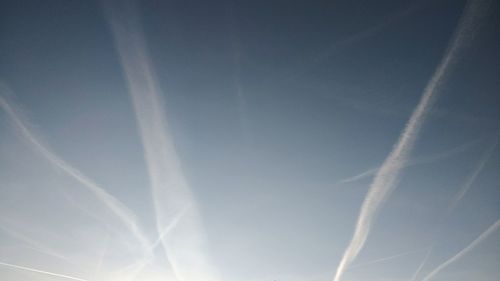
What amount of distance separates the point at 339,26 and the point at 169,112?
2.92 m

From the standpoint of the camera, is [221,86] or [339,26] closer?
[339,26]

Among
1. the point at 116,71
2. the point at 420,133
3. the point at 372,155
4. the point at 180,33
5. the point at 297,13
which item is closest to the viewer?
the point at 297,13

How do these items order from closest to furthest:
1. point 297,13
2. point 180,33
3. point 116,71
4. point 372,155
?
point 297,13 < point 180,33 < point 116,71 < point 372,155

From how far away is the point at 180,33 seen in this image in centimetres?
369

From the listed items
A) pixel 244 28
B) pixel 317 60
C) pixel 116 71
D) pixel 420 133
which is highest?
pixel 116 71

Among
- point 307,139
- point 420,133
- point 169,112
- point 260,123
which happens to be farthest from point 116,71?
point 420,133

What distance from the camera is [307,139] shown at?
4.66 meters

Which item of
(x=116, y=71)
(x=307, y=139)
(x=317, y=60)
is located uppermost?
(x=116, y=71)

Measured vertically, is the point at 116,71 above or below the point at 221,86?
above

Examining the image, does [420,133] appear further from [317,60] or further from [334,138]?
[317,60]

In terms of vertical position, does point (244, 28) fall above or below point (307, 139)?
above

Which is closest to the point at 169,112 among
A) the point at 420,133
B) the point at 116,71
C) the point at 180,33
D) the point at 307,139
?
the point at 116,71

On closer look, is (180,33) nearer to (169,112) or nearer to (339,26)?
(169,112)

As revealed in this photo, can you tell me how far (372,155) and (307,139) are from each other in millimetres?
1247
